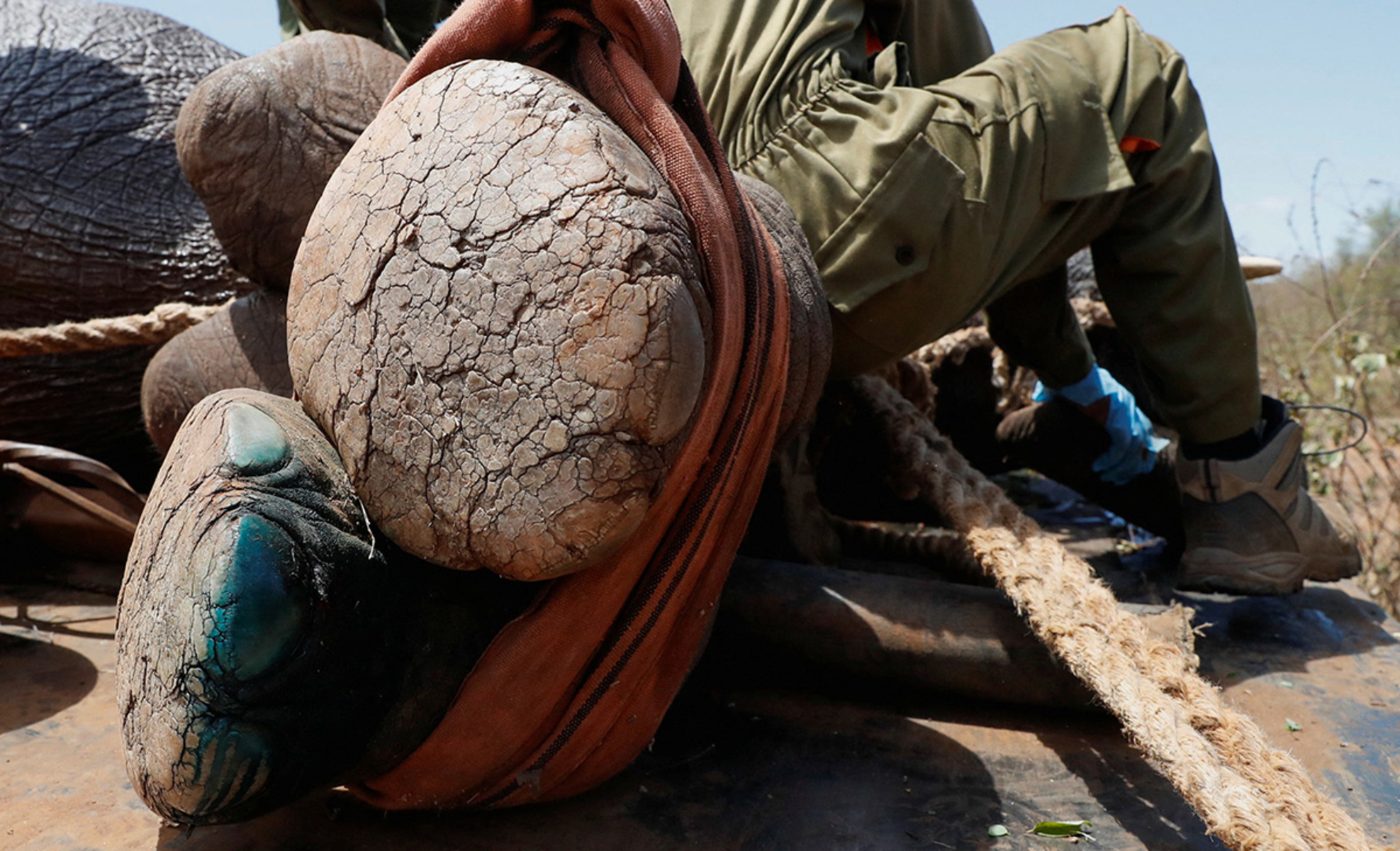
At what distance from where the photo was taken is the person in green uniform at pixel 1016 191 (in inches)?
55.2

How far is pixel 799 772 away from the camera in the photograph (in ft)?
3.78

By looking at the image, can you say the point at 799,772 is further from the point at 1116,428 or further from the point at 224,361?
the point at 1116,428

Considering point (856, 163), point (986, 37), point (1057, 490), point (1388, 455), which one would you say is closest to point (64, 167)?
point (856, 163)

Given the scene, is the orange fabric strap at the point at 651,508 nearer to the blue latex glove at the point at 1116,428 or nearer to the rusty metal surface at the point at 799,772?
the rusty metal surface at the point at 799,772

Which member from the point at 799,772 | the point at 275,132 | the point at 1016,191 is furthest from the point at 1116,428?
the point at 275,132

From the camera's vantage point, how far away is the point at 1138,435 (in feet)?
6.92

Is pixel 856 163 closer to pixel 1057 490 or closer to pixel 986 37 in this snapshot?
pixel 986 37

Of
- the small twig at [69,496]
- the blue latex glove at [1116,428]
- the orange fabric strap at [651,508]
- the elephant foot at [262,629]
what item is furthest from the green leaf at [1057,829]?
the small twig at [69,496]

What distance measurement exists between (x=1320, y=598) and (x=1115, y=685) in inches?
38.4

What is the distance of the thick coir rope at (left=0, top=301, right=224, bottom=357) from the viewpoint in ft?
5.53

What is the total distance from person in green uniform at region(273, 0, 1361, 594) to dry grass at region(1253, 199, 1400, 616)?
302 millimetres

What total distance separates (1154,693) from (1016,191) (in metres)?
0.74

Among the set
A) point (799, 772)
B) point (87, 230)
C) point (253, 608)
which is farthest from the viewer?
point (87, 230)

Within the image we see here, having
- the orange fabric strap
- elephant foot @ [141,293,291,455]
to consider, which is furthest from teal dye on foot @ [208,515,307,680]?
elephant foot @ [141,293,291,455]
